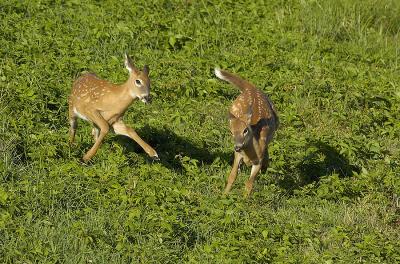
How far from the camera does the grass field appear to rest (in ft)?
31.2

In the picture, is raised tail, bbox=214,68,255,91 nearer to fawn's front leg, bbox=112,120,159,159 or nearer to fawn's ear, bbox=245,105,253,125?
fawn's ear, bbox=245,105,253,125

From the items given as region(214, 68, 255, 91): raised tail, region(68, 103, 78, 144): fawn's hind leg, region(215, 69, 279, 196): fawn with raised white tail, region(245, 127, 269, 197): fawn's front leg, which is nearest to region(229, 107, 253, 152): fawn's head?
region(215, 69, 279, 196): fawn with raised white tail

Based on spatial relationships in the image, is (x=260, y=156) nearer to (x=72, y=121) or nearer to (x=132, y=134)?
(x=132, y=134)

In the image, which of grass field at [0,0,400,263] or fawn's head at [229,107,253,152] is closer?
grass field at [0,0,400,263]

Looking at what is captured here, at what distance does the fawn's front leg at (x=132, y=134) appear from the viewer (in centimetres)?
1099

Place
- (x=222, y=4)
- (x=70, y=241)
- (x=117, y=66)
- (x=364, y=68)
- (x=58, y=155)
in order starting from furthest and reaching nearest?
(x=222, y=4), (x=364, y=68), (x=117, y=66), (x=58, y=155), (x=70, y=241)

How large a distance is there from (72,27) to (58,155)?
3.97m

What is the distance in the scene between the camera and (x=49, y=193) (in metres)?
9.91

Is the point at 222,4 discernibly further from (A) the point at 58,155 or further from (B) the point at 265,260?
(B) the point at 265,260

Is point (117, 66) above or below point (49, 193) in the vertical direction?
below

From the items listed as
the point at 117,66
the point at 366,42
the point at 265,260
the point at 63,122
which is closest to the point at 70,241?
the point at 265,260

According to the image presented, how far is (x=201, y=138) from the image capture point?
1229 centimetres

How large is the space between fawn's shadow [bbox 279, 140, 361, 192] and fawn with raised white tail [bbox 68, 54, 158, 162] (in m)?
1.74

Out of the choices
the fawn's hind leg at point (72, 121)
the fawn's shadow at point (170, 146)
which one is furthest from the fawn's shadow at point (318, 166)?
the fawn's hind leg at point (72, 121)
